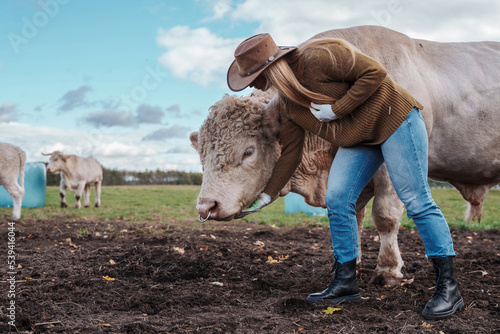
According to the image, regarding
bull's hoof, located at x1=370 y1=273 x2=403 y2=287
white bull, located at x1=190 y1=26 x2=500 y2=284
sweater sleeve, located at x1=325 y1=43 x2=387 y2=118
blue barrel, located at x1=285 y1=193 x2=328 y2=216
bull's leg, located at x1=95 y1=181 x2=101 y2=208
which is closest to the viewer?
sweater sleeve, located at x1=325 y1=43 x2=387 y2=118

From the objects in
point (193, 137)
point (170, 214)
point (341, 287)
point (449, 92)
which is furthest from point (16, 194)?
point (449, 92)

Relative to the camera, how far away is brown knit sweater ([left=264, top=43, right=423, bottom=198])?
9.95ft

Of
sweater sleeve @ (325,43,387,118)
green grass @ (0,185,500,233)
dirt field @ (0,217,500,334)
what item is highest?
sweater sleeve @ (325,43,387,118)

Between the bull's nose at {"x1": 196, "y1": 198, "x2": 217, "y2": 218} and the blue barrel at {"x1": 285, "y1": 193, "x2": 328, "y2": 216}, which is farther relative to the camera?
the blue barrel at {"x1": 285, "y1": 193, "x2": 328, "y2": 216}

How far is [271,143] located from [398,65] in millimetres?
1597

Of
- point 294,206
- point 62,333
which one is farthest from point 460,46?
point 294,206

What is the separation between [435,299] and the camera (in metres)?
3.27

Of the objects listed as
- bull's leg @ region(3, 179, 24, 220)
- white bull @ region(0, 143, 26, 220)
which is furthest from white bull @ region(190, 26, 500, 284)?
white bull @ region(0, 143, 26, 220)

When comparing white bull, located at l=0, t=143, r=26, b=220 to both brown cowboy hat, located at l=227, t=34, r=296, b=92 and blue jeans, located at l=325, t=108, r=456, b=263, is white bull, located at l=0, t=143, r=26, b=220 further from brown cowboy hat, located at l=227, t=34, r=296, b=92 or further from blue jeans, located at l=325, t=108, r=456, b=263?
blue jeans, located at l=325, t=108, r=456, b=263

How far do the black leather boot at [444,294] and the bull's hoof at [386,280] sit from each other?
874 millimetres

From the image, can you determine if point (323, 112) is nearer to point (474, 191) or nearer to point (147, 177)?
point (474, 191)

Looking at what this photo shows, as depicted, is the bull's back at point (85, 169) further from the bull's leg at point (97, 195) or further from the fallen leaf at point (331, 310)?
the fallen leaf at point (331, 310)

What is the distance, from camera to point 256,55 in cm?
320

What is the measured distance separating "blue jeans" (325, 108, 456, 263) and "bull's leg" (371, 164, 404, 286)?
62 cm
